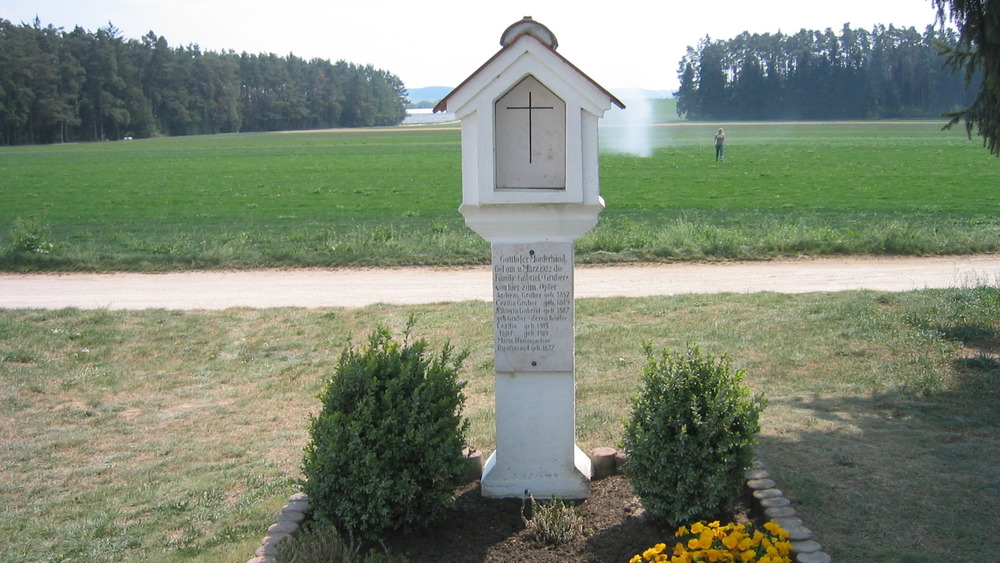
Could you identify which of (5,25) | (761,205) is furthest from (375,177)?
(5,25)

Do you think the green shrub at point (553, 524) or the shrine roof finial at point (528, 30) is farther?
the shrine roof finial at point (528, 30)

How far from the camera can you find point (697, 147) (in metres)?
63.9

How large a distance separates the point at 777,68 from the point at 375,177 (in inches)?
4004

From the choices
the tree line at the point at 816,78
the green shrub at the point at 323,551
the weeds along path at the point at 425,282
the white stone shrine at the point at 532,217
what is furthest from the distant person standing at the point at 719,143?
the tree line at the point at 816,78

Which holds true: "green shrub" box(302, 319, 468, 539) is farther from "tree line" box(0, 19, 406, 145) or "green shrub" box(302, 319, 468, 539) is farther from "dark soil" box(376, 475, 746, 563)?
"tree line" box(0, 19, 406, 145)

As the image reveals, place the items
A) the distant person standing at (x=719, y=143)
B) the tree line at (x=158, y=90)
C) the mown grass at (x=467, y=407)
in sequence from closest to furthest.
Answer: the mown grass at (x=467, y=407) < the distant person standing at (x=719, y=143) < the tree line at (x=158, y=90)

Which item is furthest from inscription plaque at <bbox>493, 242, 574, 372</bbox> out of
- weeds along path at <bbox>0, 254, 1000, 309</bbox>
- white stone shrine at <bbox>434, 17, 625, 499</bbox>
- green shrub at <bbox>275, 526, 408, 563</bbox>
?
weeds along path at <bbox>0, 254, 1000, 309</bbox>

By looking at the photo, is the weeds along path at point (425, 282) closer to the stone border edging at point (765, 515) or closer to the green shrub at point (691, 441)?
the stone border edging at point (765, 515)

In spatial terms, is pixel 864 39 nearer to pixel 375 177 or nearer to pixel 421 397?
pixel 375 177

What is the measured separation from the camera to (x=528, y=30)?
17.6ft

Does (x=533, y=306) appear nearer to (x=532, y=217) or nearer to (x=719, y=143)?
(x=532, y=217)

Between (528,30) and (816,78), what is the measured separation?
5103 inches

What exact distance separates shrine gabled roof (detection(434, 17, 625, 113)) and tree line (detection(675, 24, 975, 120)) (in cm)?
12032

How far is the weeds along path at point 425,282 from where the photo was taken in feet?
42.5
